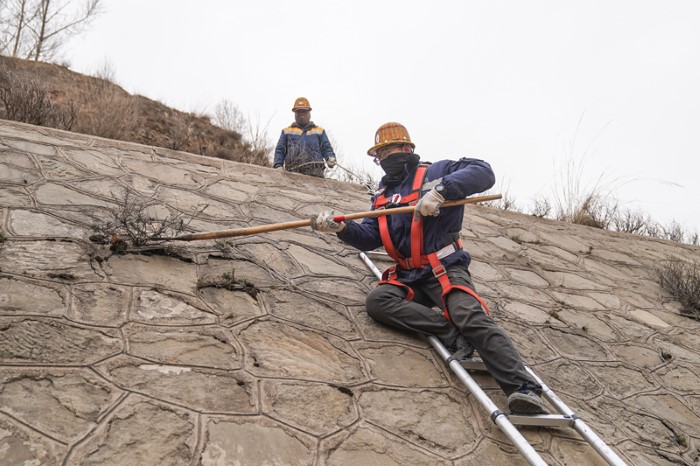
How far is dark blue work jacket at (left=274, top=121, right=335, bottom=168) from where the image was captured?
7785 millimetres

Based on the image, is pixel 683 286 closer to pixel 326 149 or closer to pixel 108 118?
pixel 326 149

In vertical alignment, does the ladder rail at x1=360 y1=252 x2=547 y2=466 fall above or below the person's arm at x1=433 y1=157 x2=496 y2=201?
below

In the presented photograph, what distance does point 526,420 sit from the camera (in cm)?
285

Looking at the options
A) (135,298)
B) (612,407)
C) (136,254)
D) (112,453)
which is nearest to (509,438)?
(612,407)

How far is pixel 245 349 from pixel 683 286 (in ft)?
18.7

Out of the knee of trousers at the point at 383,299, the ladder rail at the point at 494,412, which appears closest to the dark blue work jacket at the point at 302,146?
the knee of trousers at the point at 383,299

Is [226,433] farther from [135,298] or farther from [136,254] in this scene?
[136,254]

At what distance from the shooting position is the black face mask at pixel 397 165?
4070mm

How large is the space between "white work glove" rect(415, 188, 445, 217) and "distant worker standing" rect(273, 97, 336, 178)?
168 inches

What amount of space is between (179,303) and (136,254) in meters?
0.67

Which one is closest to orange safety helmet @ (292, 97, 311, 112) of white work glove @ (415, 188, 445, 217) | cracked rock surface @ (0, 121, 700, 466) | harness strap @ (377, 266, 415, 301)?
cracked rock surface @ (0, 121, 700, 466)

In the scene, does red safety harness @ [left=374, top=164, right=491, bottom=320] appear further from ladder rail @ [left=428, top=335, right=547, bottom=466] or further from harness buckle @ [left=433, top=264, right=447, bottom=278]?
ladder rail @ [left=428, top=335, right=547, bottom=466]

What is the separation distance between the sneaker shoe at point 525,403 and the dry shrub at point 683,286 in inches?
158

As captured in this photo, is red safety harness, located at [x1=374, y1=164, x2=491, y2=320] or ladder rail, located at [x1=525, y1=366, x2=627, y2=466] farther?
red safety harness, located at [x1=374, y1=164, x2=491, y2=320]
